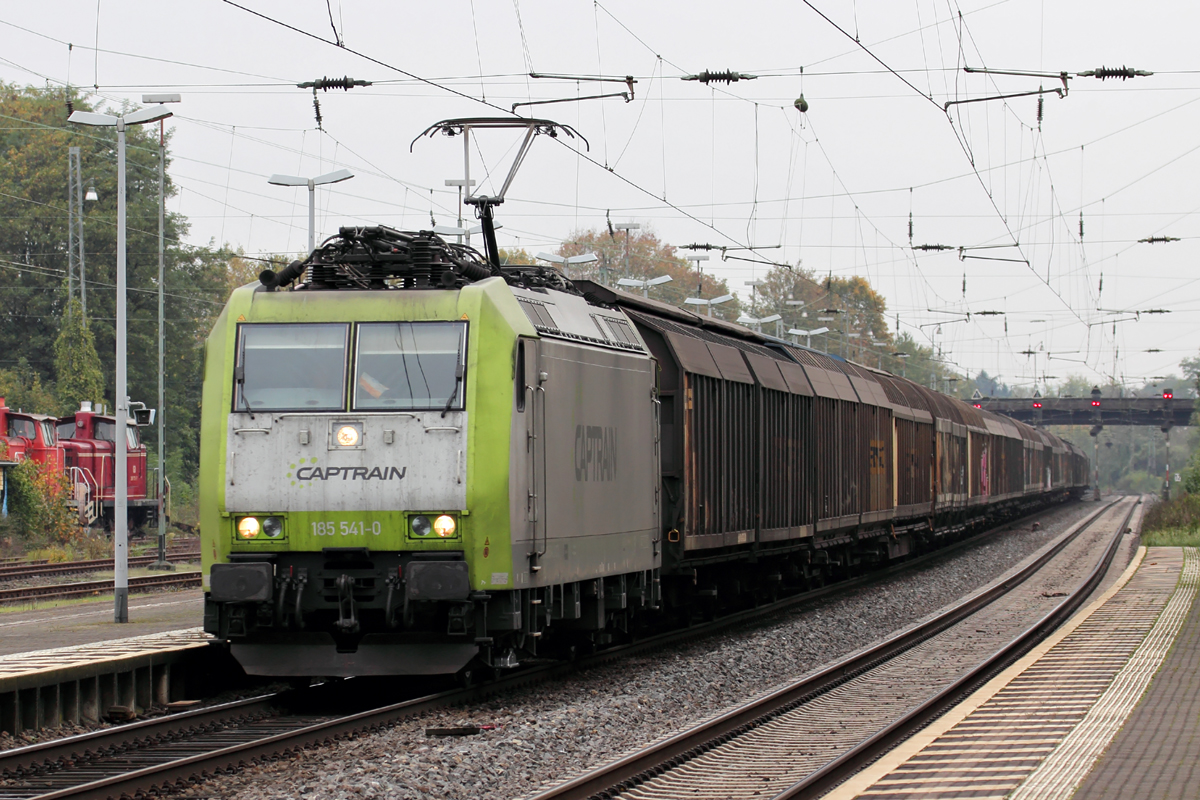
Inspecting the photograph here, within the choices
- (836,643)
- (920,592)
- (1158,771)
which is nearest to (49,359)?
(920,592)

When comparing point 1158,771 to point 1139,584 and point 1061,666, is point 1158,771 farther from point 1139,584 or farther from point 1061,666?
point 1139,584

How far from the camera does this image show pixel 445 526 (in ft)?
36.0

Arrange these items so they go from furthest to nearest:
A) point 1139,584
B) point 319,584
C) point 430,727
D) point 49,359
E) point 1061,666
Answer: point 49,359 < point 1139,584 < point 1061,666 < point 319,584 < point 430,727

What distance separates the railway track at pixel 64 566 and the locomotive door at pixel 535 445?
63.6ft

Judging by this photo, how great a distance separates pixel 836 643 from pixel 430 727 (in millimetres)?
8029

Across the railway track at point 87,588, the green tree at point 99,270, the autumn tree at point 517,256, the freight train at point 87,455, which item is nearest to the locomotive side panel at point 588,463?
the railway track at point 87,588

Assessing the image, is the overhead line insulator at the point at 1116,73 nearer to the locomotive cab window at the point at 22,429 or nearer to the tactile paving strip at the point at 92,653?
the tactile paving strip at the point at 92,653

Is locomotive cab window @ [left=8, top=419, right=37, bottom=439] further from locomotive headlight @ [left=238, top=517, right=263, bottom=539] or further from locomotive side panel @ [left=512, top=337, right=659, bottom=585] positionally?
locomotive headlight @ [left=238, top=517, right=263, bottom=539]

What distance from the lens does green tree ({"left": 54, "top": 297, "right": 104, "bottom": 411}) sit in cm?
4841

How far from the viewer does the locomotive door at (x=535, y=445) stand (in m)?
11.5

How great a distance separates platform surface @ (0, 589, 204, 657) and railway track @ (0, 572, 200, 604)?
3.34ft

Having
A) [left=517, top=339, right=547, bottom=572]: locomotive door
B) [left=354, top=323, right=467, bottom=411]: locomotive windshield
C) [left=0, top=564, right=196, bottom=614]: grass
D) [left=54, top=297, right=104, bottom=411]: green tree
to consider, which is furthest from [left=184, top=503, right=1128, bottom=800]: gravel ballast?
[left=54, top=297, right=104, bottom=411]: green tree

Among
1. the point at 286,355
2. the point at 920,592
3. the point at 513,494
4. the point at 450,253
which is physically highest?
the point at 450,253

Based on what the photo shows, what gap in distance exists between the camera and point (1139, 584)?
2414 cm
